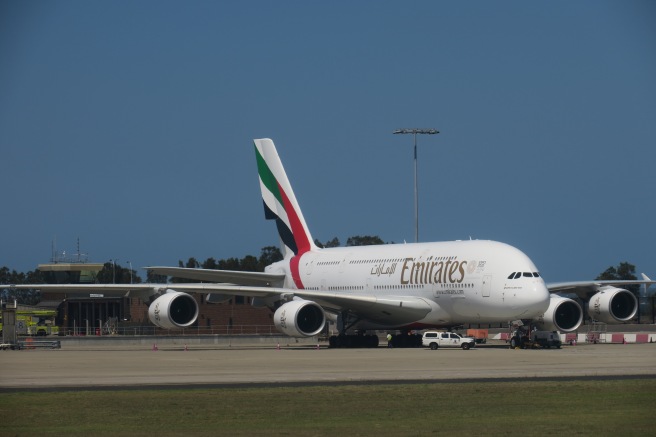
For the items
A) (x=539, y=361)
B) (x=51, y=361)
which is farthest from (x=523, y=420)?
(x=51, y=361)

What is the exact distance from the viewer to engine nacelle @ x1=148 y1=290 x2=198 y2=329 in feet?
174

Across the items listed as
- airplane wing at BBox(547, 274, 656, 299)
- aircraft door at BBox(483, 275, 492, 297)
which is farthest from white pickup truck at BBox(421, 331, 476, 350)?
airplane wing at BBox(547, 274, 656, 299)

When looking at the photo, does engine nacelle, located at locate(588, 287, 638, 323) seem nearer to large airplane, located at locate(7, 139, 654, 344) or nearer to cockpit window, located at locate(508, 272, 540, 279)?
large airplane, located at locate(7, 139, 654, 344)

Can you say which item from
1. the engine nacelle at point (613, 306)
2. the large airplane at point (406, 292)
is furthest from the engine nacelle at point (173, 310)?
the engine nacelle at point (613, 306)

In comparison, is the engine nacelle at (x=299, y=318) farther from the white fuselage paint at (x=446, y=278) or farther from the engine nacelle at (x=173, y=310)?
the white fuselage paint at (x=446, y=278)

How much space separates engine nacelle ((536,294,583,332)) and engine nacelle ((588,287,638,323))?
7.22 ft

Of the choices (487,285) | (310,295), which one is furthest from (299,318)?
(487,285)

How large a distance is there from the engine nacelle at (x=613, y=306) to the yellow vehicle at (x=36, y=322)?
48673 mm

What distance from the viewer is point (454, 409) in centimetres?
2355

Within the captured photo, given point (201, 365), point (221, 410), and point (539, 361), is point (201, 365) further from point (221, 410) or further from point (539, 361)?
point (221, 410)

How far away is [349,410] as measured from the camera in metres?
23.6

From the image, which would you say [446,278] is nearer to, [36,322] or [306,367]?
[306,367]

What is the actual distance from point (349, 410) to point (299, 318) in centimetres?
3059

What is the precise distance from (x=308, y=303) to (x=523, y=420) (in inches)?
1279
